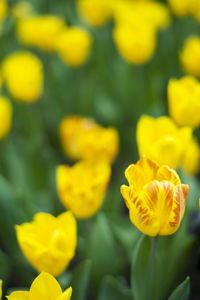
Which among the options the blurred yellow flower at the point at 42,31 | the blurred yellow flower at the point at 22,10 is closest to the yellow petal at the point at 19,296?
the blurred yellow flower at the point at 42,31

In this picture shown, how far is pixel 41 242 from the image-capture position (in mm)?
763

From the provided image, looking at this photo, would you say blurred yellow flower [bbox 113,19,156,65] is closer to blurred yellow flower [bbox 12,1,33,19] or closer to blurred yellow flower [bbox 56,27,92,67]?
blurred yellow flower [bbox 56,27,92,67]

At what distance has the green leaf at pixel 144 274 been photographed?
742 millimetres

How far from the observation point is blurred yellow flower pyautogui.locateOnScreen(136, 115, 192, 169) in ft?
2.68

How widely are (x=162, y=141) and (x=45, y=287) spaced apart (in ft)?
1.15

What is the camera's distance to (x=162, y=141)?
812mm

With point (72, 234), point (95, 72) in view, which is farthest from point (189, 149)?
point (95, 72)

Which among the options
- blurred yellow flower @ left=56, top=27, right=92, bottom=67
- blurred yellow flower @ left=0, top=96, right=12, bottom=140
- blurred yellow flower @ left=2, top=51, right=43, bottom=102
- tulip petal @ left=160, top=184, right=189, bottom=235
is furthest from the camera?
blurred yellow flower @ left=56, top=27, right=92, bottom=67

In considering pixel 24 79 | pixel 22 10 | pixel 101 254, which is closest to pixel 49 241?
pixel 101 254

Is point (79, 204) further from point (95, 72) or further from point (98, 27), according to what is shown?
point (98, 27)

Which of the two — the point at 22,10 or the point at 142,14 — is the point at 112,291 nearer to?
the point at 142,14

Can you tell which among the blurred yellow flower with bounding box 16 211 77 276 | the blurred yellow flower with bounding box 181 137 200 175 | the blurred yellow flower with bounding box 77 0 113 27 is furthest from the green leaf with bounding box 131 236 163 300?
the blurred yellow flower with bounding box 77 0 113 27

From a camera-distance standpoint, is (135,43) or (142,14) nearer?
(135,43)

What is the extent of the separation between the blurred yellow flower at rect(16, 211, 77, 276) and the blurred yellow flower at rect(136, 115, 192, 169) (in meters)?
0.21
